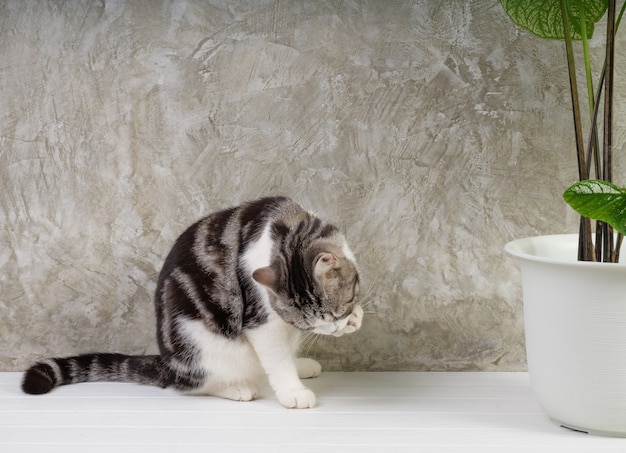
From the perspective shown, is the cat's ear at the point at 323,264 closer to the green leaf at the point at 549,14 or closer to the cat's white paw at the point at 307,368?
the cat's white paw at the point at 307,368

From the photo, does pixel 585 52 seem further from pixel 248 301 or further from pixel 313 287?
pixel 248 301

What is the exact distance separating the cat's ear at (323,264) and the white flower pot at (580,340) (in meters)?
0.35

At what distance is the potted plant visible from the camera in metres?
1.21

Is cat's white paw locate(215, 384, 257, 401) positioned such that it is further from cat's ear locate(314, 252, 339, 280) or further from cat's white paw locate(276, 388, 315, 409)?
cat's ear locate(314, 252, 339, 280)

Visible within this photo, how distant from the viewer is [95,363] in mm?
1638

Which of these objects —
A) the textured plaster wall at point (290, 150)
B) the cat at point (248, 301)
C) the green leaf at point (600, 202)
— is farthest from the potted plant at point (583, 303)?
the cat at point (248, 301)

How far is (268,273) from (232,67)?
1.74 feet

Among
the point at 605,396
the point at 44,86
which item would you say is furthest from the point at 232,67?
the point at 605,396

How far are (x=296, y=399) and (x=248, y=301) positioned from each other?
0.73 ft

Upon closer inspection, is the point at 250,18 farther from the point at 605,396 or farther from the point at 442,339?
the point at 605,396

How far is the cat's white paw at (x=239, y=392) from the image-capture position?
5.00ft

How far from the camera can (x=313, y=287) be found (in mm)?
1407

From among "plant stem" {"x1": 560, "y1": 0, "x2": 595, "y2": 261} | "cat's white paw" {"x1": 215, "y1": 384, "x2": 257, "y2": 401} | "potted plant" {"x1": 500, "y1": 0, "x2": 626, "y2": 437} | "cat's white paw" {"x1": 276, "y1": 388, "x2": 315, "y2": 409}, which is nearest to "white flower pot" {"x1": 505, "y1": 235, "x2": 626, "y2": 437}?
"potted plant" {"x1": 500, "y1": 0, "x2": 626, "y2": 437}

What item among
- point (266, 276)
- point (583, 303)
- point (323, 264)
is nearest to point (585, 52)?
point (583, 303)
